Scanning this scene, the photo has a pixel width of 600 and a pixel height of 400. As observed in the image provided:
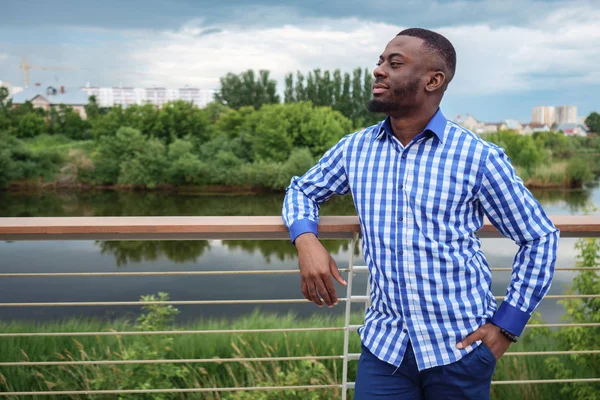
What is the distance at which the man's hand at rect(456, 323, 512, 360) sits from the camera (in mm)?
1219

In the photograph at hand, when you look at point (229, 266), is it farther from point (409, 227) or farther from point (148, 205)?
point (409, 227)

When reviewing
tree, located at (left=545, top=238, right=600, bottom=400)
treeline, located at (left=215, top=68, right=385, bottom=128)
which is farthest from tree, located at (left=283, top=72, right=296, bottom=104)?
tree, located at (left=545, top=238, right=600, bottom=400)

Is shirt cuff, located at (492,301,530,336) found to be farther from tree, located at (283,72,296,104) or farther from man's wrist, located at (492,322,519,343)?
tree, located at (283,72,296,104)

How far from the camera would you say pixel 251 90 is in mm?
56906

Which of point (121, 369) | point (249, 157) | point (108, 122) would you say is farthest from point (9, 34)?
point (121, 369)

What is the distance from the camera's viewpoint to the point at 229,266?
79.9ft

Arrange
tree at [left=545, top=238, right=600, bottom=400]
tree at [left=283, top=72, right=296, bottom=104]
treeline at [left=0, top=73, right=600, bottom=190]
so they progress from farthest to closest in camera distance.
Answer: tree at [left=283, top=72, right=296, bottom=104]
treeline at [left=0, top=73, right=600, bottom=190]
tree at [left=545, top=238, right=600, bottom=400]

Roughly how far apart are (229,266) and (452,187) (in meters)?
23.6

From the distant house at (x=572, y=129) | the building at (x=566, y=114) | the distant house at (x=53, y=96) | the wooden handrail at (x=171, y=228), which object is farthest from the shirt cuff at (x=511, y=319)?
the building at (x=566, y=114)

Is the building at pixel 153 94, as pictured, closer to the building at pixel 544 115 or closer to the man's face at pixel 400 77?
the building at pixel 544 115

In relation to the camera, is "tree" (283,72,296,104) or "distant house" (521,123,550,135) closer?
"tree" (283,72,296,104)

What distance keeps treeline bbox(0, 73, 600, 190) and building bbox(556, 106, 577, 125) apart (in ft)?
121

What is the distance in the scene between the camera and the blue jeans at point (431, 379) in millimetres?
1223

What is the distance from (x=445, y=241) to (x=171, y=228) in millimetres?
731
